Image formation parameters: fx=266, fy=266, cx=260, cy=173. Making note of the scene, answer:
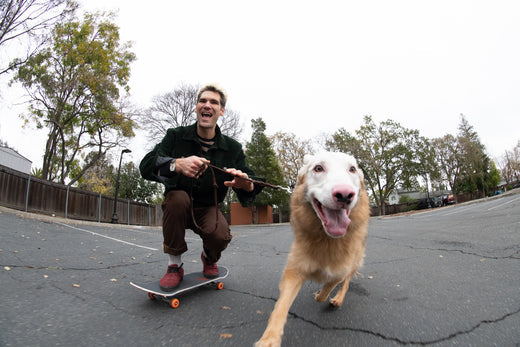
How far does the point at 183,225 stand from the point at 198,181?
1.55ft

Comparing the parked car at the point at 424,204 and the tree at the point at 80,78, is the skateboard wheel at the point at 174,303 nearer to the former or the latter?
the tree at the point at 80,78

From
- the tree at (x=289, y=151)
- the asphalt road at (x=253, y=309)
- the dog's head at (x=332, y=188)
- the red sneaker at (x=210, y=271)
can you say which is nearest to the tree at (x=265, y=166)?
the tree at (x=289, y=151)

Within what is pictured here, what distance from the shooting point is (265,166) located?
32906 millimetres

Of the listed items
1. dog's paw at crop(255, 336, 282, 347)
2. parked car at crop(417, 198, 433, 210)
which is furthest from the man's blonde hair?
parked car at crop(417, 198, 433, 210)

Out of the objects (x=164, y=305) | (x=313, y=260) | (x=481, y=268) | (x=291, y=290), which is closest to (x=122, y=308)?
(x=164, y=305)

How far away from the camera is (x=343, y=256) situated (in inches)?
84.9

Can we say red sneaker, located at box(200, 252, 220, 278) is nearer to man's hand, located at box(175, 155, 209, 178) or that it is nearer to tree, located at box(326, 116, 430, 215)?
man's hand, located at box(175, 155, 209, 178)

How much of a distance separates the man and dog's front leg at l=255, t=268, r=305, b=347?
1033mm

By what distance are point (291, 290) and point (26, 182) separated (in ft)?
53.0

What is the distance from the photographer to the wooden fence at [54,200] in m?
12.3

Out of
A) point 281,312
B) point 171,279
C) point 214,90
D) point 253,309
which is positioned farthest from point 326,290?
point 214,90

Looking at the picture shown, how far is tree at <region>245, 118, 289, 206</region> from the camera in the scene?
107 ft

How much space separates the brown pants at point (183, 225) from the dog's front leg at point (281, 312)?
986 millimetres

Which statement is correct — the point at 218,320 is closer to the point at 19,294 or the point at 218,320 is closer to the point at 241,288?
the point at 241,288
